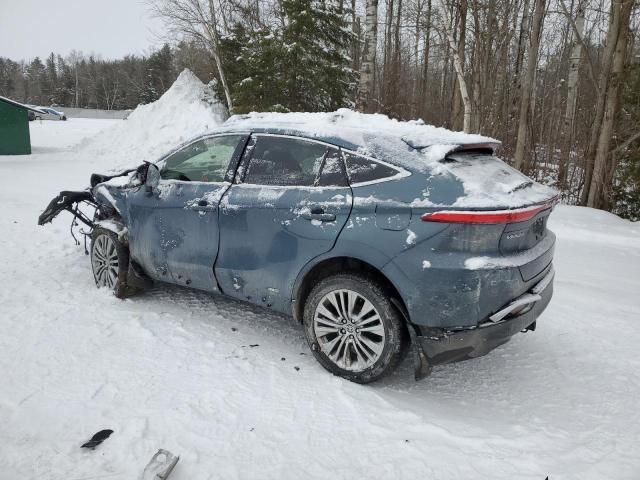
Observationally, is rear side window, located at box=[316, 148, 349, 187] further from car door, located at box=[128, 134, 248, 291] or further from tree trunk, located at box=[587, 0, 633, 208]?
tree trunk, located at box=[587, 0, 633, 208]

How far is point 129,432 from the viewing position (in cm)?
259

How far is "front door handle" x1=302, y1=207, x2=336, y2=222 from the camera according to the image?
3.11 m

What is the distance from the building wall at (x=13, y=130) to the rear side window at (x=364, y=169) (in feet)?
71.0

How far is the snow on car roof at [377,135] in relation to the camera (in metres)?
3.00

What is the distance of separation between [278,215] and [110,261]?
2.27m

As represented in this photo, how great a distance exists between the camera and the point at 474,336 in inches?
109

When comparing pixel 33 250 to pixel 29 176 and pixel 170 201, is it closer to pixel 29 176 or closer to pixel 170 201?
pixel 170 201

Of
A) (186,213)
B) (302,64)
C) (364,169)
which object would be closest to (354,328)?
(364,169)

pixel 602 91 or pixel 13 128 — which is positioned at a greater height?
pixel 602 91

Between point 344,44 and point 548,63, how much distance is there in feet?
57.8

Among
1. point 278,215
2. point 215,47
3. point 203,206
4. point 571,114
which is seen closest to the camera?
point 278,215

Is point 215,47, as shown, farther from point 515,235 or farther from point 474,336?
point 474,336

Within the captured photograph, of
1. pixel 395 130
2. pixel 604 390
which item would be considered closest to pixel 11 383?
pixel 395 130

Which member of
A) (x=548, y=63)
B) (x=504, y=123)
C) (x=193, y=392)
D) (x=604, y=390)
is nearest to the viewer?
(x=193, y=392)
